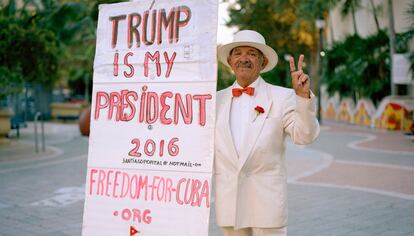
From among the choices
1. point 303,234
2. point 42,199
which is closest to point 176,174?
point 303,234

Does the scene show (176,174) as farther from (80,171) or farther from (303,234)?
(80,171)

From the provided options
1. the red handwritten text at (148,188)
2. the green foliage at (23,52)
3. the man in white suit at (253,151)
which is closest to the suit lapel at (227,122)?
the man in white suit at (253,151)

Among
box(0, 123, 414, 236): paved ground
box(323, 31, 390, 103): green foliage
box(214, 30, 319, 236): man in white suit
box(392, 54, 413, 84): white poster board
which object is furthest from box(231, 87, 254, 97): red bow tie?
box(323, 31, 390, 103): green foliage

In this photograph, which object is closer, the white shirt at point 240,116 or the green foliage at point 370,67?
the white shirt at point 240,116

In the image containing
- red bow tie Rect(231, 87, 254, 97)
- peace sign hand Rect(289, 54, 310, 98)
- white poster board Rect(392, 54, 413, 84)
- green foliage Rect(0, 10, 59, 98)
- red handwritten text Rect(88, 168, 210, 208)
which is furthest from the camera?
white poster board Rect(392, 54, 413, 84)

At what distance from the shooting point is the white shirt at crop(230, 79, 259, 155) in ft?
10.8

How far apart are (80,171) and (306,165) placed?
4.81 m

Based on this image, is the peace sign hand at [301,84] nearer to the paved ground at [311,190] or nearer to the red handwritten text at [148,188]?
the red handwritten text at [148,188]

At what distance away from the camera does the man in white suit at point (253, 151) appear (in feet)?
10.6

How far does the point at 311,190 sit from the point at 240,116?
506cm

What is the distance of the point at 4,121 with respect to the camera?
48.4 ft

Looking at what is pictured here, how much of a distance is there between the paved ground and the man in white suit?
94.9 inches

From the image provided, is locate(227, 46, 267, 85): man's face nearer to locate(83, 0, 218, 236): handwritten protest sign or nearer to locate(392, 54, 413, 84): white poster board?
locate(83, 0, 218, 236): handwritten protest sign

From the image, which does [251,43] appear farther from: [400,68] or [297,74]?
[400,68]
